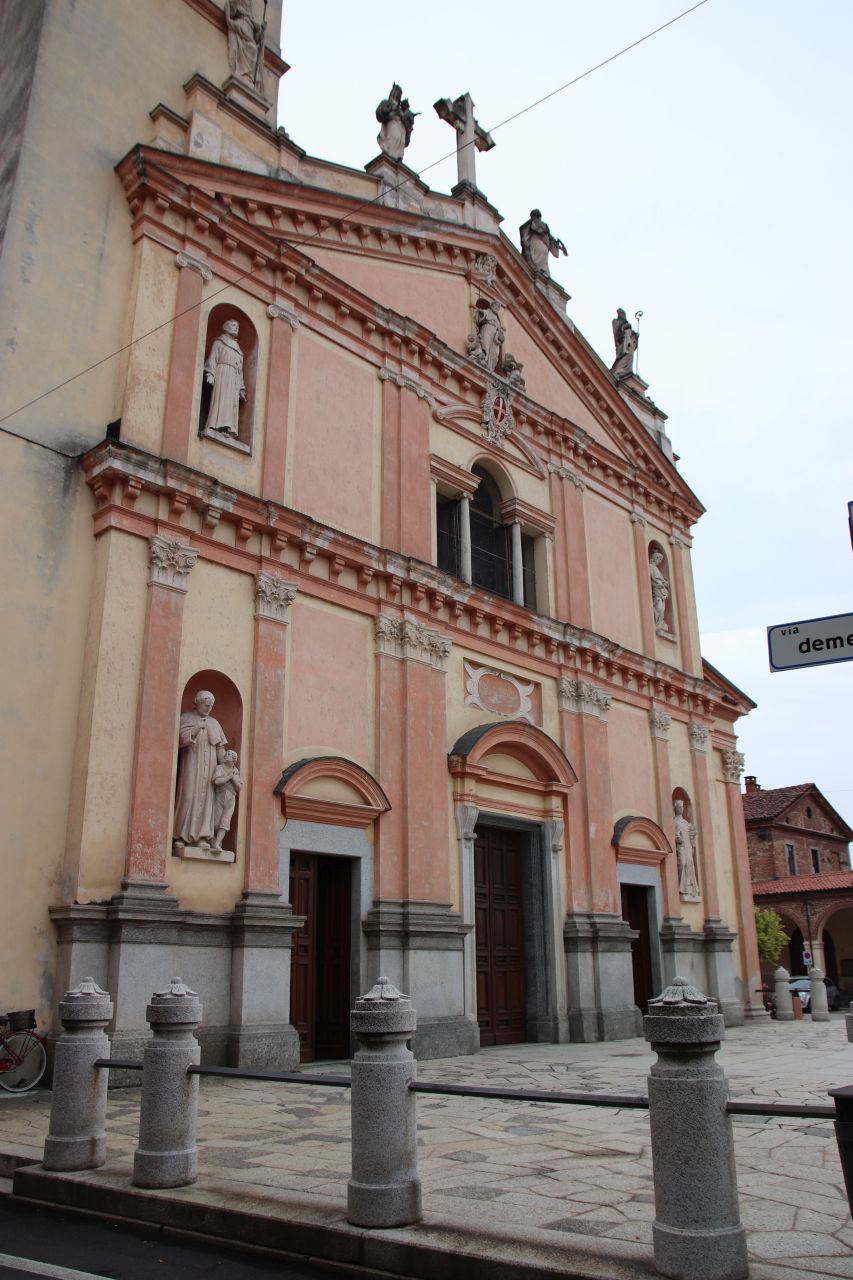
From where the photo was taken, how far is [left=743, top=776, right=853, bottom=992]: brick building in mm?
40469

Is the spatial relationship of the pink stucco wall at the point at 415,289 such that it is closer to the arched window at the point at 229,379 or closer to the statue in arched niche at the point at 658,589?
the arched window at the point at 229,379

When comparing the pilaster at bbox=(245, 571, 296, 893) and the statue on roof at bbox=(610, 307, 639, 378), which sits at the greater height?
the statue on roof at bbox=(610, 307, 639, 378)

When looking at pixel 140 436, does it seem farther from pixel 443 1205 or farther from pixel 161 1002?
pixel 443 1205

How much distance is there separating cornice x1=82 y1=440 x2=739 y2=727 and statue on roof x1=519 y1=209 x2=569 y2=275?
795cm

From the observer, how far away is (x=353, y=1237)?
5000mm

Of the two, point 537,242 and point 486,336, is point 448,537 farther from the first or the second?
point 537,242

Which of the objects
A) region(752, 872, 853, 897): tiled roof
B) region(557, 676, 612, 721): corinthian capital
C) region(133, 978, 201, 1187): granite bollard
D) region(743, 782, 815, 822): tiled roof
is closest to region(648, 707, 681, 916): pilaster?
region(557, 676, 612, 721): corinthian capital

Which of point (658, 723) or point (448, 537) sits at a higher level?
point (448, 537)

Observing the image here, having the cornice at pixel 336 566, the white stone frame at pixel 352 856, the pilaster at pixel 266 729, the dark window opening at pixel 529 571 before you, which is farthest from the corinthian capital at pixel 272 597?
the dark window opening at pixel 529 571

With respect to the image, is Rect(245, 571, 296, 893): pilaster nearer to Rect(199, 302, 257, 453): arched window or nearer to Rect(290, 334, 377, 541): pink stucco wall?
Rect(290, 334, 377, 541): pink stucco wall

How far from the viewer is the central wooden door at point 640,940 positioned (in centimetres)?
1878

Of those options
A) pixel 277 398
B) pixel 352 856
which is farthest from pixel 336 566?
pixel 352 856

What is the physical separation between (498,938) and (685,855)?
5707 millimetres

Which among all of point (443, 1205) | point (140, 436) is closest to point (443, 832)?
point (140, 436)
